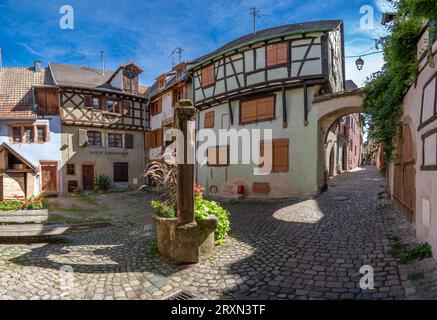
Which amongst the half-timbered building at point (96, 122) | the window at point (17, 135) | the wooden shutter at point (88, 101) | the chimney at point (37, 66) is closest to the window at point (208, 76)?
the half-timbered building at point (96, 122)

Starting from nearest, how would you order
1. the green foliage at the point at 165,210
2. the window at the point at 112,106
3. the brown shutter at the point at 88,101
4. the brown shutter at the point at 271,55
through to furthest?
the green foliage at the point at 165,210 → the brown shutter at the point at 271,55 → the brown shutter at the point at 88,101 → the window at the point at 112,106

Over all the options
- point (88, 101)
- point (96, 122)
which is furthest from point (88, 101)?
A: point (96, 122)

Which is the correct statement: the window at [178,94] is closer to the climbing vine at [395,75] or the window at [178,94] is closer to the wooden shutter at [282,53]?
the wooden shutter at [282,53]

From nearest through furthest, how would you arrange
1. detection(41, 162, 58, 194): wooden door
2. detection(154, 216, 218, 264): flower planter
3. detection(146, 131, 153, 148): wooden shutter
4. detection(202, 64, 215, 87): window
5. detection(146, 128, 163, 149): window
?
detection(154, 216, 218, 264): flower planter
detection(202, 64, 215, 87): window
detection(41, 162, 58, 194): wooden door
detection(146, 128, 163, 149): window
detection(146, 131, 153, 148): wooden shutter

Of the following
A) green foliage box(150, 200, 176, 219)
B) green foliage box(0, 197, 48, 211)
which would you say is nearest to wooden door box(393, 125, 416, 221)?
green foliage box(150, 200, 176, 219)

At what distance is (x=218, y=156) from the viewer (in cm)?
1455

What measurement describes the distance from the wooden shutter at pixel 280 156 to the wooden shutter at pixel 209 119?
14.6ft

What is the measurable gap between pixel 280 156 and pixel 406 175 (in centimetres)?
585

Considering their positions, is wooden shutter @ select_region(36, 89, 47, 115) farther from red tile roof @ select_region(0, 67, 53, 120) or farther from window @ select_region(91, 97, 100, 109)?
window @ select_region(91, 97, 100, 109)

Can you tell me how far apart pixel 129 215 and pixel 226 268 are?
737cm

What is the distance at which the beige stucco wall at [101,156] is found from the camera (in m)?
18.4

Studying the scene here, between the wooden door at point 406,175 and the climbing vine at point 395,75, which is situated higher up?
the climbing vine at point 395,75

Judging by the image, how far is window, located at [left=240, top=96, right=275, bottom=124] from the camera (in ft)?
40.5

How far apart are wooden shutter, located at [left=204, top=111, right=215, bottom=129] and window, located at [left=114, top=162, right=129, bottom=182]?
9.12 metres
